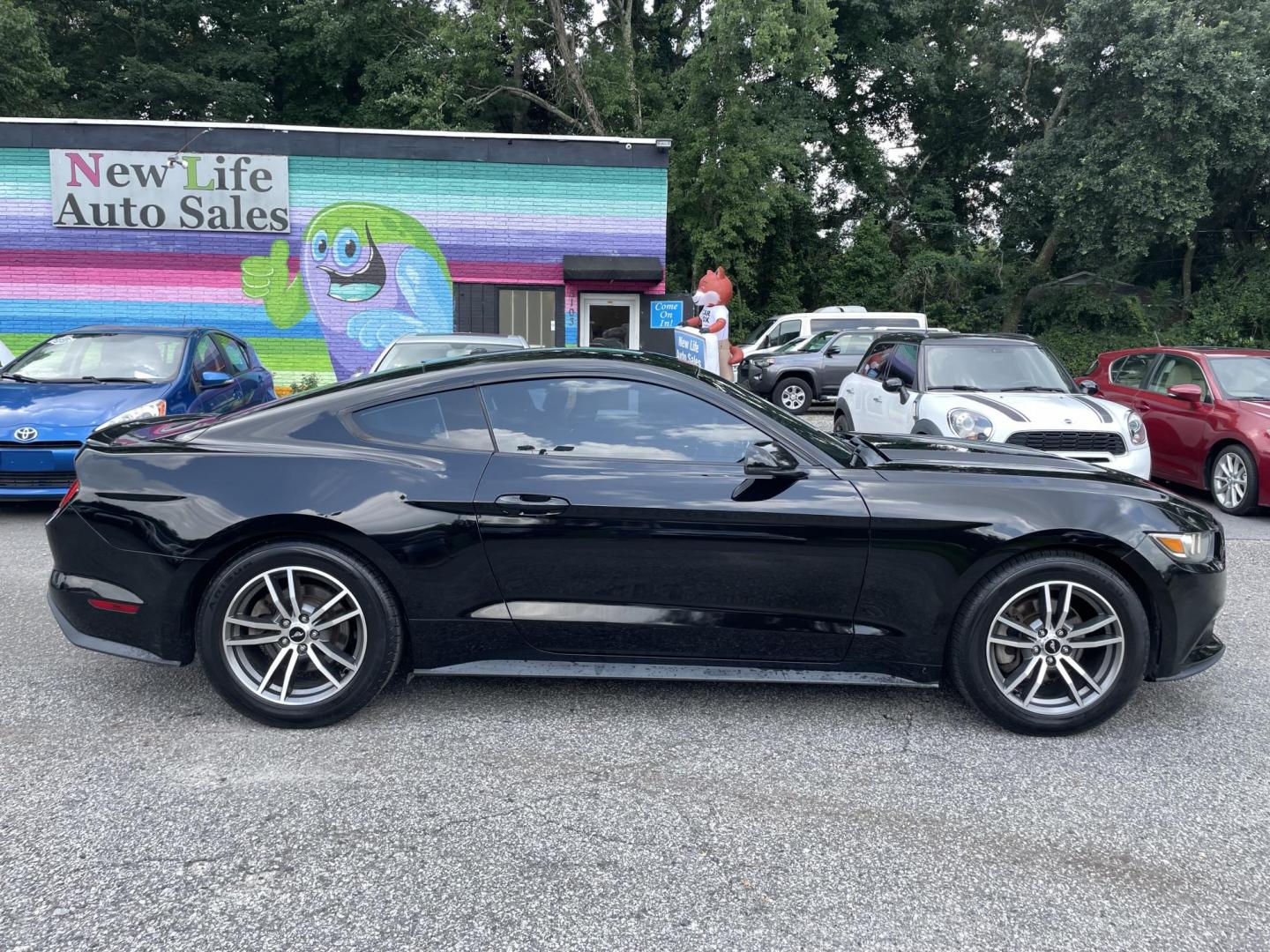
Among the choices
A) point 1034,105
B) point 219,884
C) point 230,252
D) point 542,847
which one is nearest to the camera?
point 219,884

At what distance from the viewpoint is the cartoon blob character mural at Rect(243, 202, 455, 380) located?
56.6 feet

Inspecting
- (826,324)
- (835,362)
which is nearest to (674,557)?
(835,362)

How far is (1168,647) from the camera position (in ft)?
11.9

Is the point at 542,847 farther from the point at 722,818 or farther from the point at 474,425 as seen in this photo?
the point at 474,425

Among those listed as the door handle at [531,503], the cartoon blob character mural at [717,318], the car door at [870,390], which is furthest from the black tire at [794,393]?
the door handle at [531,503]

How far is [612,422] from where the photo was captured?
3773 mm

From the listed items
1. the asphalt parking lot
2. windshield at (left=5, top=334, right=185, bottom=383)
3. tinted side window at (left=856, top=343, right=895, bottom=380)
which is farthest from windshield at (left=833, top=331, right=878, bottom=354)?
the asphalt parking lot

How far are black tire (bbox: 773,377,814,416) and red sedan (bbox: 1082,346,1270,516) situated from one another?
24.5 ft

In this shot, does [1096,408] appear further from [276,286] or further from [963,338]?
[276,286]

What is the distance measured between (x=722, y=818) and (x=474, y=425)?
5.79ft

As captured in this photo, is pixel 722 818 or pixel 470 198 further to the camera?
pixel 470 198

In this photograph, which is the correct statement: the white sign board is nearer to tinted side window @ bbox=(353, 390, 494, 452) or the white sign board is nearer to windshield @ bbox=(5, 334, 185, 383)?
windshield @ bbox=(5, 334, 185, 383)

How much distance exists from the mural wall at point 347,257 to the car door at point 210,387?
27.4 ft

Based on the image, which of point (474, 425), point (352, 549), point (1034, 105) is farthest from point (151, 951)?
point (1034, 105)
